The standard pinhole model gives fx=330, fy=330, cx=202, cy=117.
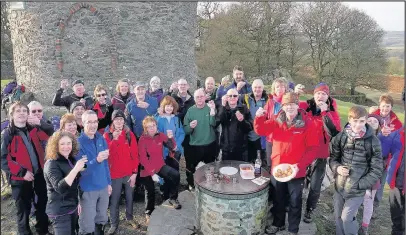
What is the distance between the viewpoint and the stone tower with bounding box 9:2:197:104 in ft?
32.7

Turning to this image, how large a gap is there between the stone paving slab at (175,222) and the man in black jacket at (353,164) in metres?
0.69

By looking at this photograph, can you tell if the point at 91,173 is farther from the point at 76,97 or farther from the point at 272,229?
the point at 272,229

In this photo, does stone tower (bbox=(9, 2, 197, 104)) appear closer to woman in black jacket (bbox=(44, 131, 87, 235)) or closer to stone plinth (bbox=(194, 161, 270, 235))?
stone plinth (bbox=(194, 161, 270, 235))

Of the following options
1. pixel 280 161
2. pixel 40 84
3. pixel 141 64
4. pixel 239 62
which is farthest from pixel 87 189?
pixel 239 62

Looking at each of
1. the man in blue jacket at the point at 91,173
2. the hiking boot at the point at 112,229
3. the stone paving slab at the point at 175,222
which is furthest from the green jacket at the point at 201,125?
the hiking boot at the point at 112,229

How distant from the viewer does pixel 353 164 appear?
439 centimetres

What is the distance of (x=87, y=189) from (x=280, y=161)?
8.79 ft

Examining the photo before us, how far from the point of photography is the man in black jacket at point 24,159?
176 inches

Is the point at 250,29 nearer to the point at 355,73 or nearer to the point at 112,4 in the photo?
the point at 355,73

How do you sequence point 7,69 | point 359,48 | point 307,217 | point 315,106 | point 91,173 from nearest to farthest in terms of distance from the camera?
1. point 91,173
2. point 315,106
3. point 307,217
4. point 359,48
5. point 7,69

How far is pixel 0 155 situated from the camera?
14.6 ft

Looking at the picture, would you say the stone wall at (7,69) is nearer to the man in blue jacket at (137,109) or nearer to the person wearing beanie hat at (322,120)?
the man in blue jacket at (137,109)

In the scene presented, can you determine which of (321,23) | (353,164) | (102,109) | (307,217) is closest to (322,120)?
(353,164)

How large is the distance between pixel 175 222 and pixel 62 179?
2116 mm
